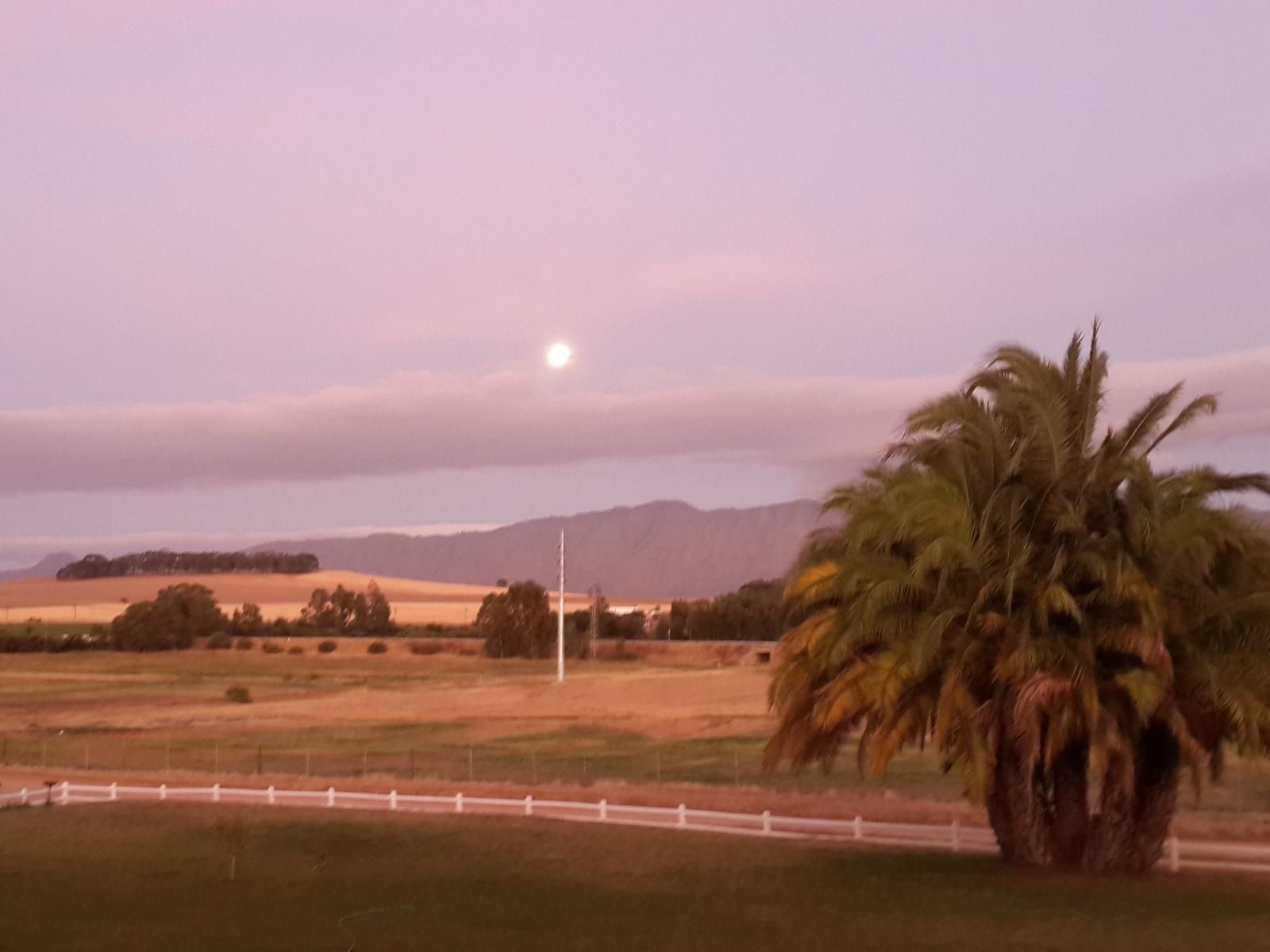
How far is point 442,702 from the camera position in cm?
7550

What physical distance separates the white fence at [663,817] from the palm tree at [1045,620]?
8.66 feet

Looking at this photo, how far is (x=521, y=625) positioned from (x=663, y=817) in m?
94.6

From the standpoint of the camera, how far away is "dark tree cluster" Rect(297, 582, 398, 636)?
156 metres

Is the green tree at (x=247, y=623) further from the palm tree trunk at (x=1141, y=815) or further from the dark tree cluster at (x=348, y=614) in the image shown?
the palm tree trunk at (x=1141, y=815)

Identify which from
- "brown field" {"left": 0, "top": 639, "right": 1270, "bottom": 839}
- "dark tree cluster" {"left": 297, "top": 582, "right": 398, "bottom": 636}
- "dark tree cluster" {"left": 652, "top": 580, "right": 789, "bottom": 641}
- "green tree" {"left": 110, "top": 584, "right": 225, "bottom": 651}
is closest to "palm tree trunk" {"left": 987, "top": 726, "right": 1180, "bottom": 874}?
"brown field" {"left": 0, "top": 639, "right": 1270, "bottom": 839}

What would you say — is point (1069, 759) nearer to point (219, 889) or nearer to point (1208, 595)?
point (1208, 595)

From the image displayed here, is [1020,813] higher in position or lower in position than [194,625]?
higher

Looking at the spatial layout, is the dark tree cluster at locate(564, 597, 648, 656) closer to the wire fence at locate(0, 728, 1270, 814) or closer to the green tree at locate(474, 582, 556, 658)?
the green tree at locate(474, 582, 556, 658)

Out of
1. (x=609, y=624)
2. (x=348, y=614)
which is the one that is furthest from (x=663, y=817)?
(x=348, y=614)

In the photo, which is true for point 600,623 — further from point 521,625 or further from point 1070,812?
point 1070,812

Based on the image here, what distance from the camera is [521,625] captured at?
12344cm

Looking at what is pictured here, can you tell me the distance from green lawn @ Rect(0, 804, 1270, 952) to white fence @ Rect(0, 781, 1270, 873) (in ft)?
6.23

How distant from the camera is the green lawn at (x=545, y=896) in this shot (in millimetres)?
16391

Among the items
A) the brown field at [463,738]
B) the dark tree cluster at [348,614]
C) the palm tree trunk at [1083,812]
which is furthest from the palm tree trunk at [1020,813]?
the dark tree cluster at [348,614]
